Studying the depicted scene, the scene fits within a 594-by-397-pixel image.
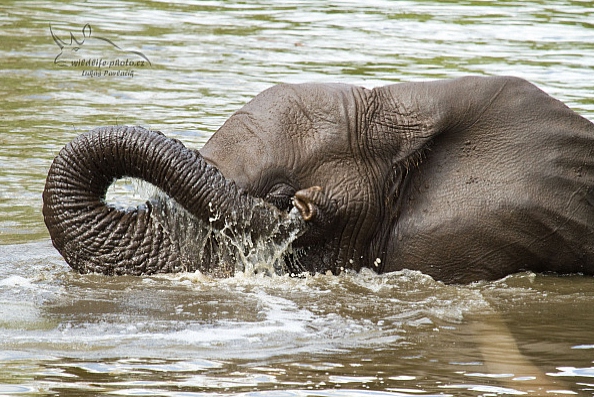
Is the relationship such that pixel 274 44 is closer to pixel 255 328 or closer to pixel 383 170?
pixel 383 170

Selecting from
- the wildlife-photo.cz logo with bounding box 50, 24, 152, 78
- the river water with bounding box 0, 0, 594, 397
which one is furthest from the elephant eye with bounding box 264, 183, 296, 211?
the wildlife-photo.cz logo with bounding box 50, 24, 152, 78

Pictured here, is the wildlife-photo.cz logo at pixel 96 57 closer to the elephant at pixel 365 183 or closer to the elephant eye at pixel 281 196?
the elephant at pixel 365 183

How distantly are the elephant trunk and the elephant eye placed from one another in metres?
0.08

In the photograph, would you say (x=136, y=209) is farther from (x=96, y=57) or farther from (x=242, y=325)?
(x=96, y=57)

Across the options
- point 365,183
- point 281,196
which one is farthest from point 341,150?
point 281,196

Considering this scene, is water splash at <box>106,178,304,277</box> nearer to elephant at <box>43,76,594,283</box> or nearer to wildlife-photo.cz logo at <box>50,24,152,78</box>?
elephant at <box>43,76,594,283</box>

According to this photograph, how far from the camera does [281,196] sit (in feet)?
22.1

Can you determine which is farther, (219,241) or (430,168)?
(430,168)

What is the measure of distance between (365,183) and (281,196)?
47cm

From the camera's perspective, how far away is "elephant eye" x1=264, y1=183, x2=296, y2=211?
6688 mm

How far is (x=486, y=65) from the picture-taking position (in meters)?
14.9

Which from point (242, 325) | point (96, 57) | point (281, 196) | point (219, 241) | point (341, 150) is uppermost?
point (341, 150)

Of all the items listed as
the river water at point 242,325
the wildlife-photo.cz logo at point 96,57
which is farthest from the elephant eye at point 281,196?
the wildlife-photo.cz logo at point 96,57

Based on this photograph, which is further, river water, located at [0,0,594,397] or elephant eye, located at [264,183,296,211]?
elephant eye, located at [264,183,296,211]
